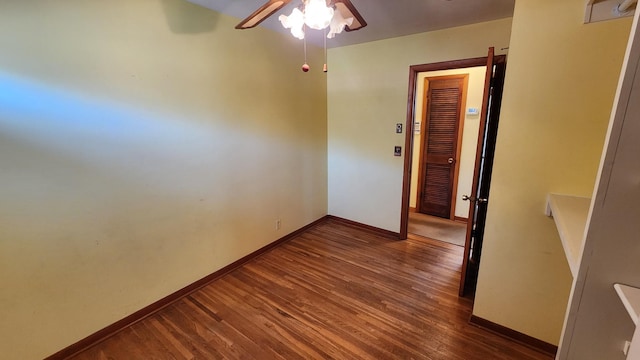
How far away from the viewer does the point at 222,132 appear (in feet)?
7.82

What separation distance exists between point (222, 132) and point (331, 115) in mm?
1698

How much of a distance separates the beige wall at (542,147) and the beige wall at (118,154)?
2129 mm

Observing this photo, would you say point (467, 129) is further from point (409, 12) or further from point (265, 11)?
point (265, 11)

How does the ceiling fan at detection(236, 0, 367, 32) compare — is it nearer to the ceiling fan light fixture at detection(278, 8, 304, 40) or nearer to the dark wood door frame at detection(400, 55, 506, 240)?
the ceiling fan light fixture at detection(278, 8, 304, 40)

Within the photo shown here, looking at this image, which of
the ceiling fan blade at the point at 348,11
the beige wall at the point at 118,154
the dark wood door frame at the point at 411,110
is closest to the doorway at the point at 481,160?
the dark wood door frame at the point at 411,110

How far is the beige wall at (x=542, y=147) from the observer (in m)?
1.39

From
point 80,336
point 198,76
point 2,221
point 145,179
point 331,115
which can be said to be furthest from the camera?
point 331,115

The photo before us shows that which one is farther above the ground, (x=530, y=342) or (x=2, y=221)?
(x=2, y=221)

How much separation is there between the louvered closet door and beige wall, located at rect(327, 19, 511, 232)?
116 centimetres

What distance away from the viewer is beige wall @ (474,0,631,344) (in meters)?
1.39

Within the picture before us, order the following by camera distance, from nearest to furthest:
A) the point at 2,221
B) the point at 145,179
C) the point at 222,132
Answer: the point at 2,221 → the point at 145,179 → the point at 222,132

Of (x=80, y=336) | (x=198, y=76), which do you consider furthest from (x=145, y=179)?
(x=80, y=336)

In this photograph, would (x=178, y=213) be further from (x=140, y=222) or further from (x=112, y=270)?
(x=112, y=270)

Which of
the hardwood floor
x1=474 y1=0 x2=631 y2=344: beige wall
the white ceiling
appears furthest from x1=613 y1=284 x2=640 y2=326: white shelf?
the white ceiling
